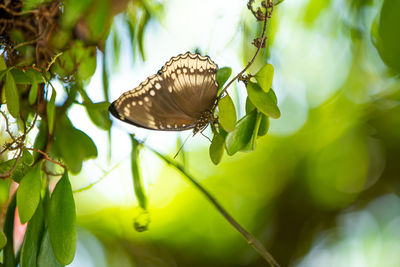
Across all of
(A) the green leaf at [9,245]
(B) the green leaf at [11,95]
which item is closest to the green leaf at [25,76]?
(B) the green leaf at [11,95]

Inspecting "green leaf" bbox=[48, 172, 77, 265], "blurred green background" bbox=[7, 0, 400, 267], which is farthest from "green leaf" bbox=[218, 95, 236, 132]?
"blurred green background" bbox=[7, 0, 400, 267]

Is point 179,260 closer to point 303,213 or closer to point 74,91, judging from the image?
point 303,213

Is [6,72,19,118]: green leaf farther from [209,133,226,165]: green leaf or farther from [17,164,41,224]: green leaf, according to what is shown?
[209,133,226,165]: green leaf

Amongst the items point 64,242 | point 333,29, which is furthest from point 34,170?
point 333,29

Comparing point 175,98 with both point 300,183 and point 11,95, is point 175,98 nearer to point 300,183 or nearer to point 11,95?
point 11,95

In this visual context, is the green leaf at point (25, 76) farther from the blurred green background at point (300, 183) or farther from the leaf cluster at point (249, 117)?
the blurred green background at point (300, 183)

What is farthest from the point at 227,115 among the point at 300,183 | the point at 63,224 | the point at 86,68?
the point at 300,183

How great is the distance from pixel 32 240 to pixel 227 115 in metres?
0.20

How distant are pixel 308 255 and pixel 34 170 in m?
0.88

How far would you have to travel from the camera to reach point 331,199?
39.2 inches

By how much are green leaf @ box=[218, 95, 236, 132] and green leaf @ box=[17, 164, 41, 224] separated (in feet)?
0.53

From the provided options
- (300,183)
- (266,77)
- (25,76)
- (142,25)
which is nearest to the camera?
(266,77)

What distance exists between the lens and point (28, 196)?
0.97 ft

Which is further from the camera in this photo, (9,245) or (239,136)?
(9,245)
